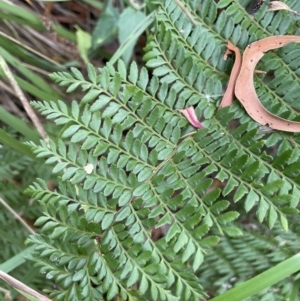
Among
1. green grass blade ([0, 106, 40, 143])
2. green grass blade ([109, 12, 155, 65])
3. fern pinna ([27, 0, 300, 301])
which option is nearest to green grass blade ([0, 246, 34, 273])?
fern pinna ([27, 0, 300, 301])

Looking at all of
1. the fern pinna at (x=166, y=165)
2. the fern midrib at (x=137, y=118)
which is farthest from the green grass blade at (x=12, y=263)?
the fern midrib at (x=137, y=118)

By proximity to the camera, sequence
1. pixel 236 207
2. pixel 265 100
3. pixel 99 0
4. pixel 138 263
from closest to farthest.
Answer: pixel 138 263 → pixel 265 100 → pixel 236 207 → pixel 99 0

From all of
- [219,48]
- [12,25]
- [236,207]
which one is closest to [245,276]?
[236,207]

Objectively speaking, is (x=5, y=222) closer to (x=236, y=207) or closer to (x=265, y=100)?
(x=236, y=207)

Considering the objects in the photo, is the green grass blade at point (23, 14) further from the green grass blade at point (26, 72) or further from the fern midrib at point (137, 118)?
the fern midrib at point (137, 118)

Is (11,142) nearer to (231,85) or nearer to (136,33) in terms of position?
(136,33)

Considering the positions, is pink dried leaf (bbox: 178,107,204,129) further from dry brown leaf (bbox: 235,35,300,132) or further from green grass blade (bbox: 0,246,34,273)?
green grass blade (bbox: 0,246,34,273)
